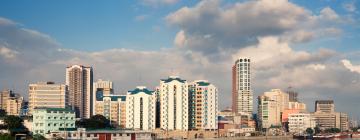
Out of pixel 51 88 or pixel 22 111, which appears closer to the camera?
pixel 51 88

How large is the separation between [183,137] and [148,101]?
999cm

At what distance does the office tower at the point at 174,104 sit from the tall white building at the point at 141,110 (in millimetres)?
2024

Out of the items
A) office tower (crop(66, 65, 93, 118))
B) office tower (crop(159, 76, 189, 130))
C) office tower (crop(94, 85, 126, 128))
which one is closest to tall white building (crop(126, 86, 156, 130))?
office tower (crop(159, 76, 189, 130))

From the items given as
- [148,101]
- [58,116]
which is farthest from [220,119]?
[58,116]

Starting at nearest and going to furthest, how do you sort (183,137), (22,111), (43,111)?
(43,111) → (183,137) → (22,111)

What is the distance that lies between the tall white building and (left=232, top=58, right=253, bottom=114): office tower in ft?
290

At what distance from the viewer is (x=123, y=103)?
12656 centimetres

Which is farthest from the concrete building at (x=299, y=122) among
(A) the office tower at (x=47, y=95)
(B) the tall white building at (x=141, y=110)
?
(B) the tall white building at (x=141, y=110)

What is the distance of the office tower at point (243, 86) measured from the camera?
190 meters

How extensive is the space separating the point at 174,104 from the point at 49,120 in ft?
90.8

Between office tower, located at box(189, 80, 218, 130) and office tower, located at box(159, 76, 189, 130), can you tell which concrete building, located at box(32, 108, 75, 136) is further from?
office tower, located at box(189, 80, 218, 130)

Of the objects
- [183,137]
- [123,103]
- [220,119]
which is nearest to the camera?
[183,137]

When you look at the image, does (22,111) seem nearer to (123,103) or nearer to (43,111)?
(123,103)

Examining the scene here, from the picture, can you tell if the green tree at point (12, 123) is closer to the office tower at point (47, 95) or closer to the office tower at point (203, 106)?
the office tower at point (203, 106)
